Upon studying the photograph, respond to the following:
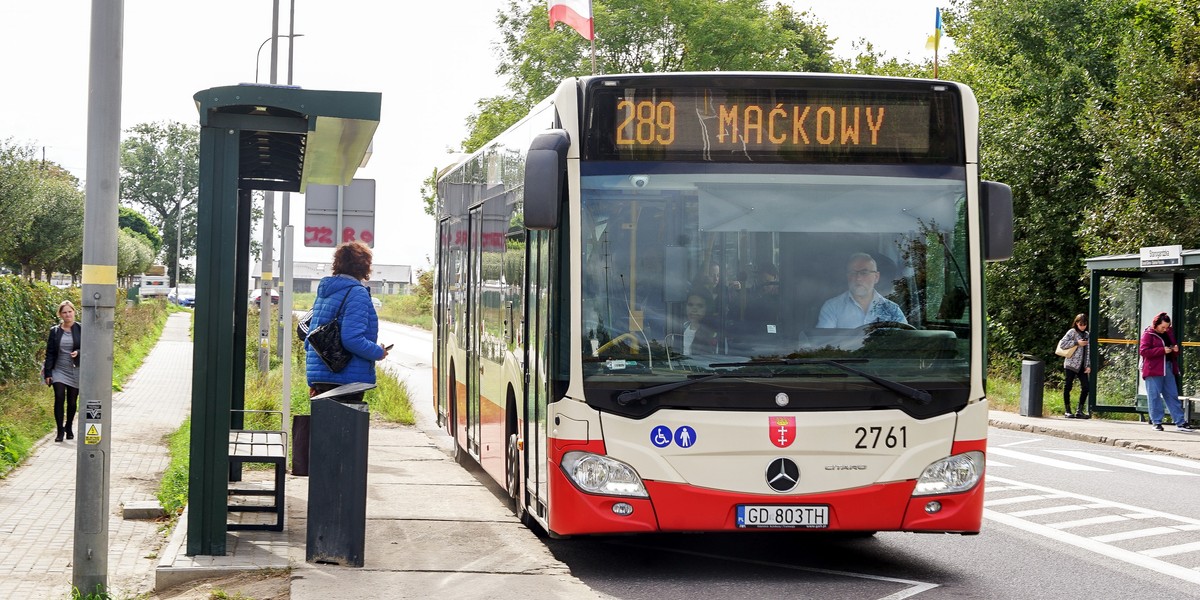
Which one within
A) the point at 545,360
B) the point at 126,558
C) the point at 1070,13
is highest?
the point at 1070,13

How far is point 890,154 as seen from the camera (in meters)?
8.12

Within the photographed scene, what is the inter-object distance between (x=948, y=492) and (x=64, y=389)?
40.4 feet

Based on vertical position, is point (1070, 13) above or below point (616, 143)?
above

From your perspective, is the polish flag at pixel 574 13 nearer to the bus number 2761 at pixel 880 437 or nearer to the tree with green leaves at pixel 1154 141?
the tree with green leaves at pixel 1154 141

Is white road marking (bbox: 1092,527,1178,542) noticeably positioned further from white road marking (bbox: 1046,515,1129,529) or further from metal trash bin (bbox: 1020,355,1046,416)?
metal trash bin (bbox: 1020,355,1046,416)

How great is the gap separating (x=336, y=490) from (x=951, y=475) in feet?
11.2

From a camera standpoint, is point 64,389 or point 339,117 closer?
point 339,117

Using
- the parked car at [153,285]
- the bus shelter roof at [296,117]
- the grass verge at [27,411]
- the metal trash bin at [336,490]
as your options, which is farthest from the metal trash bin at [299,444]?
the parked car at [153,285]

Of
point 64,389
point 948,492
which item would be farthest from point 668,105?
point 64,389

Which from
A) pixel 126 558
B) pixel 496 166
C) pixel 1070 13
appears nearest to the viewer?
pixel 126 558

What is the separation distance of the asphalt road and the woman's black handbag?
1.94 metres

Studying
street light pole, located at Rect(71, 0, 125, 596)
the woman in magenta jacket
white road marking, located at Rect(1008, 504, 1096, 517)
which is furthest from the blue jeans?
street light pole, located at Rect(71, 0, 125, 596)

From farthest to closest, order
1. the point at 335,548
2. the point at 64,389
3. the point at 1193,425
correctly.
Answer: the point at 1193,425 → the point at 64,389 → the point at 335,548

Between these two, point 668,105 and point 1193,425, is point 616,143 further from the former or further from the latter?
point 1193,425
